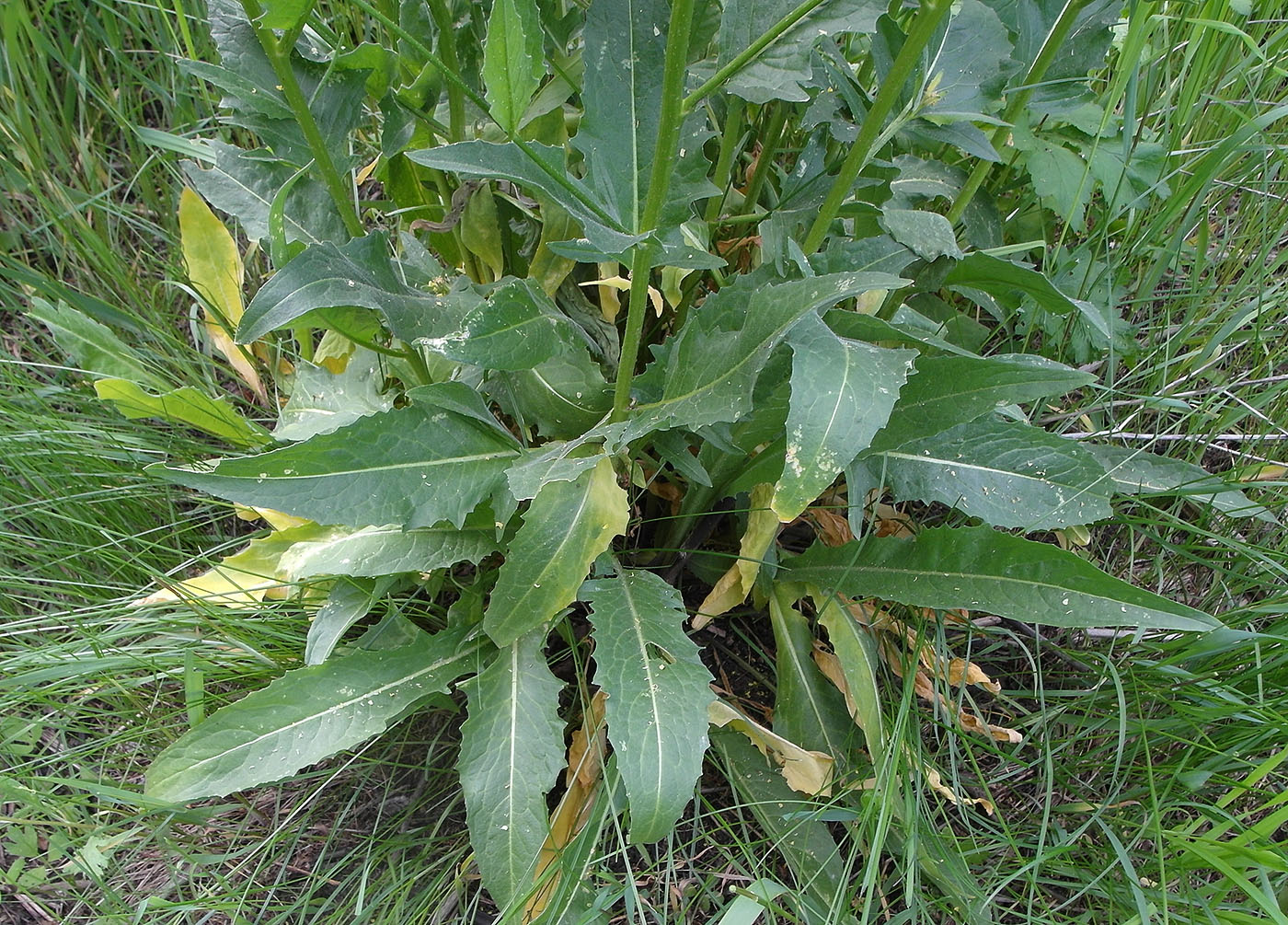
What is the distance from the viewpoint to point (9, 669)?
5.07 feet

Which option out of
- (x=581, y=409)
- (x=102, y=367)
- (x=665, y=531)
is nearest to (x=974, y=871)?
(x=665, y=531)

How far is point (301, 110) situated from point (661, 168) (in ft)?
1.55

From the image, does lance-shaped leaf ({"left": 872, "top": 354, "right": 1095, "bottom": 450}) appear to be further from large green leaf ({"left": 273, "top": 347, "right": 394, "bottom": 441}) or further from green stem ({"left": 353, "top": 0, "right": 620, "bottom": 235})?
large green leaf ({"left": 273, "top": 347, "right": 394, "bottom": 441})

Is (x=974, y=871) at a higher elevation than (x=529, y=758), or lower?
lower

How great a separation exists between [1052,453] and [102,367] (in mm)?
1706

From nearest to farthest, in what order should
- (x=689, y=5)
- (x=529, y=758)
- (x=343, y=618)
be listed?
(x=689, y=5) < (x=529, y=758) < (x=343, y=618)

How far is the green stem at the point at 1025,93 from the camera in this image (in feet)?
4.30

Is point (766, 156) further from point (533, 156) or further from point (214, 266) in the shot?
point (214, 266)

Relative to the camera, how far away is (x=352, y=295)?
1.23 meters

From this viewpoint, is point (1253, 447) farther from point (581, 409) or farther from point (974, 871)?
point (581, 409)

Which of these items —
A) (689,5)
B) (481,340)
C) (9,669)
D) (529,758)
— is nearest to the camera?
(689,5)

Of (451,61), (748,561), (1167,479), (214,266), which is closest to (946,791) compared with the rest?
(748,561)

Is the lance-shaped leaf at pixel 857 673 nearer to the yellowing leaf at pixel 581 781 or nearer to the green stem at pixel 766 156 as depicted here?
the yellowing leaf at pixel 581 781

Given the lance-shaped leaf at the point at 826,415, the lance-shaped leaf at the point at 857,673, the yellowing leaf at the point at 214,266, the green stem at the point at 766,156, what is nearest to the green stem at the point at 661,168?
the lance-shaped leaf at the point at 826,415
